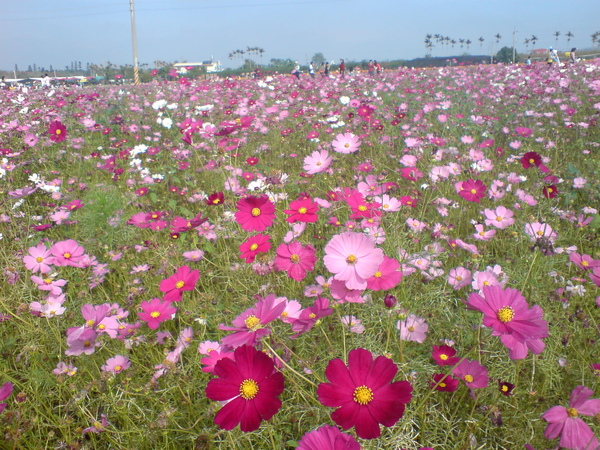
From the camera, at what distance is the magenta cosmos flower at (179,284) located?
104 cm

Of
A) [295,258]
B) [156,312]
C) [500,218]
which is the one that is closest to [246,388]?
[295,258]

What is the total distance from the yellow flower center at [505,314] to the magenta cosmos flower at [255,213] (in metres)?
0.63

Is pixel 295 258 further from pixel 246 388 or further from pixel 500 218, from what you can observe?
pixel 500 218

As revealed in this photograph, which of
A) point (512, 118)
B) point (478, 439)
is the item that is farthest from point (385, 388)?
point (512, 118)

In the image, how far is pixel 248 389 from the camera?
59 centimetres

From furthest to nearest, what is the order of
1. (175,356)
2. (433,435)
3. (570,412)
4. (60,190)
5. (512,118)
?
(512,118), (60,190), (175,356), (433,435), (570,412)

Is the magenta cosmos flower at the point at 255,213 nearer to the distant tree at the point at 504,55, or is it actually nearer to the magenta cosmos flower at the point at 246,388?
the magenta cosmos flower at the point at 246,388

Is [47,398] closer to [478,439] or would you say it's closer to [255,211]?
[255,211]

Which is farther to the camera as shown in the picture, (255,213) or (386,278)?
(255,213)

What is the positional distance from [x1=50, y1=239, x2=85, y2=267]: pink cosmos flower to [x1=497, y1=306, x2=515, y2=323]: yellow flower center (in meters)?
1.30

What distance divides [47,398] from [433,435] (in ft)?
3.54

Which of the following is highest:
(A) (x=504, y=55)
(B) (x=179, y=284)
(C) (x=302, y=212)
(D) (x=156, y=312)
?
(A) (x=504, y=55)

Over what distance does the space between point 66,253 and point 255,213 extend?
0.74 meters

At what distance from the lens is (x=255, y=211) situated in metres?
1.14
